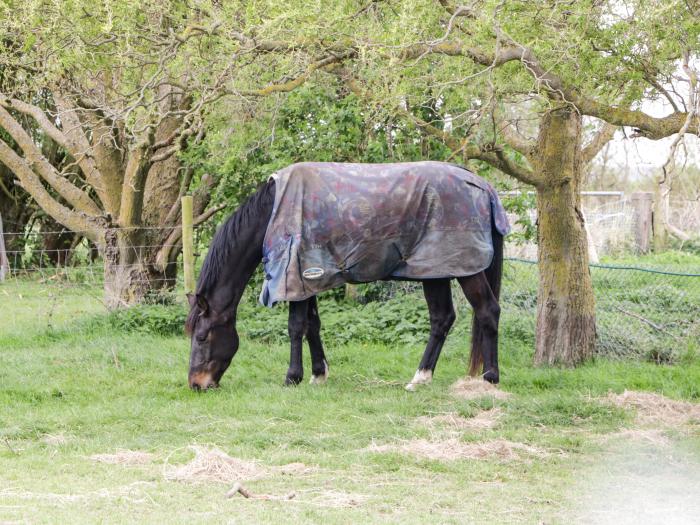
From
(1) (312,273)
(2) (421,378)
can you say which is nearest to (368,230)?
(1) (312,273)

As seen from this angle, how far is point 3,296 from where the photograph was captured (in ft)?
43.7

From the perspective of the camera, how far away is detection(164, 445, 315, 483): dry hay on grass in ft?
14.8

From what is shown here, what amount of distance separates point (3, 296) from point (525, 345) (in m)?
8.47

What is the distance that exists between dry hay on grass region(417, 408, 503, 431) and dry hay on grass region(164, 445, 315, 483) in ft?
4.19

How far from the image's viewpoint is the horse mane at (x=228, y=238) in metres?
7.13

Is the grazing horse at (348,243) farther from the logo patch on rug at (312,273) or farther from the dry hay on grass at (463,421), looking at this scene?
the dry hay on grass at (463,421)

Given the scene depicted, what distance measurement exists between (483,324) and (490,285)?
0.44 metres

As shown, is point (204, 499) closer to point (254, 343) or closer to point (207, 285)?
point (207, 285)

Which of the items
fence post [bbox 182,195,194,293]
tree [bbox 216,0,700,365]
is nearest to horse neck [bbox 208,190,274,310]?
tree [bbox 216,0,700,365]

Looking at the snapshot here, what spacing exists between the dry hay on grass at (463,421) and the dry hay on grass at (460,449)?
401 mm

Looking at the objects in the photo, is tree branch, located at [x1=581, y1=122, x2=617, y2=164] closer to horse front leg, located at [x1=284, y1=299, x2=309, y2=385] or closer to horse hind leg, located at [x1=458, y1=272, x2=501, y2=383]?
horse hind leg, located at [x1=458, y1=272, x2=501, y2=383]

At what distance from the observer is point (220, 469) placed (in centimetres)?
462

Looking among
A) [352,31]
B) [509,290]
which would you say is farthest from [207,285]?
[509,290]

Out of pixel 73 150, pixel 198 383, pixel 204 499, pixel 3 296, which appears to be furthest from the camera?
pixel 3 296
